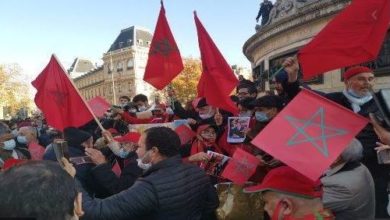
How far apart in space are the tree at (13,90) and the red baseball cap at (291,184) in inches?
1822

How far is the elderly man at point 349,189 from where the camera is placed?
114 inches

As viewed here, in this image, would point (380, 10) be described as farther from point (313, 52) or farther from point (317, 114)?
point (317, 114)

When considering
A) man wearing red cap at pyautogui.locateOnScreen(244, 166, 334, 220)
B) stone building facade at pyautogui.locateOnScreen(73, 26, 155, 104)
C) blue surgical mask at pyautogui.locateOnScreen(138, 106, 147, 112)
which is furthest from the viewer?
stone building facade at pyautogui.locateOnScreen(73, 26, 155, 104)

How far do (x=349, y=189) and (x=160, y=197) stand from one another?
1.25 m

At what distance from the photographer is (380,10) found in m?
3.61

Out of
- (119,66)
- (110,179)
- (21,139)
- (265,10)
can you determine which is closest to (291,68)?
(110,179)

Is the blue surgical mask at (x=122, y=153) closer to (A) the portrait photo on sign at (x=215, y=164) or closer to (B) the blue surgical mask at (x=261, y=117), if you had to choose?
(A) the portrait photo on sign at (x=215, y=164)

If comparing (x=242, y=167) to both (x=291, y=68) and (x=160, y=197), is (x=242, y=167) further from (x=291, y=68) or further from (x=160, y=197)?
(x=291, y=68)

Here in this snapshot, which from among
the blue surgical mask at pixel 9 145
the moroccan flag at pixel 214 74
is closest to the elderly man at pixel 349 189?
the moroccan flag at pixel 214 74

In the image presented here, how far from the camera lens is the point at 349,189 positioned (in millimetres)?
2910

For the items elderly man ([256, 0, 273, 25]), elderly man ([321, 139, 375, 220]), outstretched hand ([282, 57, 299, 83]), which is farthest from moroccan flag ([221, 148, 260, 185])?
elderly man ([256, 0, 273, 25])

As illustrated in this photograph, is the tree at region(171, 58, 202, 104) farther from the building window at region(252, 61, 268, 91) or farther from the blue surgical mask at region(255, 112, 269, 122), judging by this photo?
the blue surgical mask at region(255, 112, 269, 122)

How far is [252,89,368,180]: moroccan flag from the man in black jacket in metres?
0.84

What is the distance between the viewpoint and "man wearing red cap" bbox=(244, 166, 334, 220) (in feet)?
7.43
